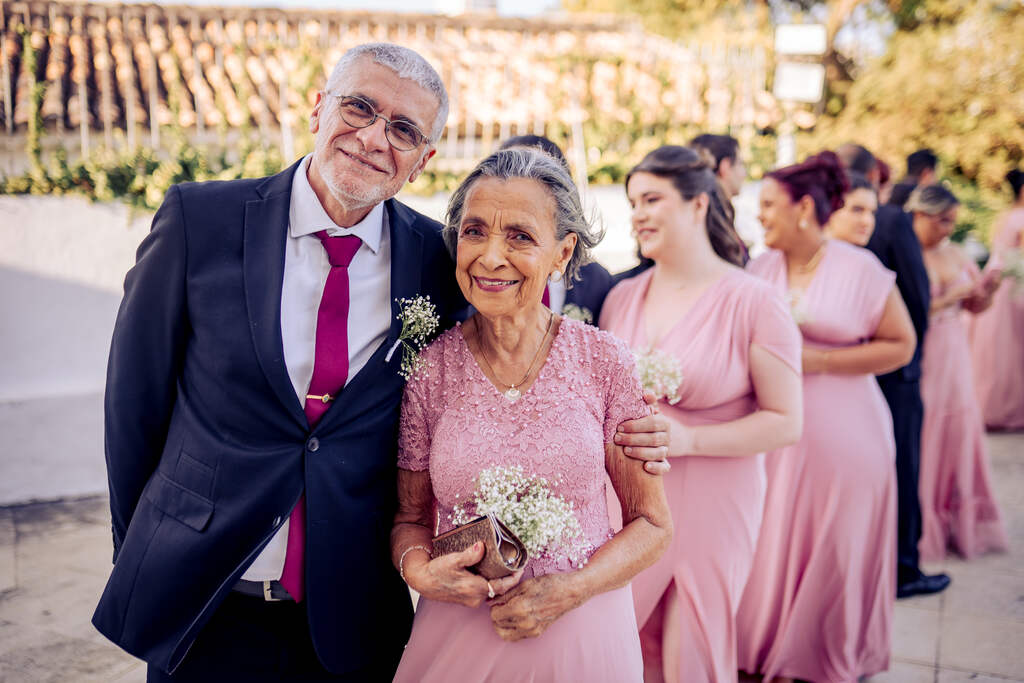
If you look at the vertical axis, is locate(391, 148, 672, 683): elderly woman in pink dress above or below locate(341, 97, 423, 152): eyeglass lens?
below

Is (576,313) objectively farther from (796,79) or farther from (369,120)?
(796,79)

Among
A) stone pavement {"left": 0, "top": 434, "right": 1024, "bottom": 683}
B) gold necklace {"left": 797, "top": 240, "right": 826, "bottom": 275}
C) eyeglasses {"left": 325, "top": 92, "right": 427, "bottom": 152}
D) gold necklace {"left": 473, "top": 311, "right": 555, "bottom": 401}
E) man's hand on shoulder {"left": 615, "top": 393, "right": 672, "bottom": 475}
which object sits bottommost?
stone pavement {"left": 0, "top": 434, "right": 1024, "bottom": 683}

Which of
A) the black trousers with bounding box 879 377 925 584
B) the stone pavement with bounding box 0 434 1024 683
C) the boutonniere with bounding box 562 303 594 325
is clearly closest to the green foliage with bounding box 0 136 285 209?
the stone pavement with bounding box 0 434 1024 683

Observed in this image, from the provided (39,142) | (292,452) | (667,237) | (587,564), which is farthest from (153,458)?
(39,142)

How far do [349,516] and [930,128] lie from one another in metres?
21.3

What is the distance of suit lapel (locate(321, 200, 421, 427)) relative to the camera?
2197mm

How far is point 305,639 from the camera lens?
2355 millimetres

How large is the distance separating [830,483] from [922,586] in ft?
6.48

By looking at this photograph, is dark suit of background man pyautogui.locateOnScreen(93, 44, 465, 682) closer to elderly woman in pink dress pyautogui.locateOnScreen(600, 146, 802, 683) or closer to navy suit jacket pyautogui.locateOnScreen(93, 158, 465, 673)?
navy suit jacket pyautogui.locateOnScreen(93, 158, 465, 673)

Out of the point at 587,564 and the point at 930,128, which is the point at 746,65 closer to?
the point at 587,564

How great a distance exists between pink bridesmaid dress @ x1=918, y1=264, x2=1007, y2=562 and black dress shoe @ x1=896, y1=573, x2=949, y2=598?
0.60 m

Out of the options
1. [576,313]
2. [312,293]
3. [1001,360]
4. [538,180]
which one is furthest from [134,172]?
[1001,360]

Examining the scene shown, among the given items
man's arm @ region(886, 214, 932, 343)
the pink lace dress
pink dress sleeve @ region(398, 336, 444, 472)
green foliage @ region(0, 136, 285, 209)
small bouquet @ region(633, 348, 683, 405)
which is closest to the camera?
the pink lace dress

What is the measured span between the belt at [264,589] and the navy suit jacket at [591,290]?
6.02 ft
